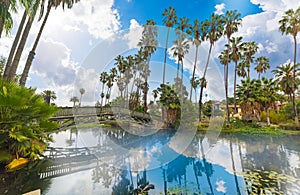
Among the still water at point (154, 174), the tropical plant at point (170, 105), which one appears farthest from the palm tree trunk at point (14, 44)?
the tropical plant at point (170, 105)

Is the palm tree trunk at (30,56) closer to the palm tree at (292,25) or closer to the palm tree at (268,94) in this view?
the palm tree at (268,94)

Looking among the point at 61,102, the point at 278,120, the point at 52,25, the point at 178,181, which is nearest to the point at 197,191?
the point at 178,181

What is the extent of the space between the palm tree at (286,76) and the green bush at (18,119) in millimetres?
20450

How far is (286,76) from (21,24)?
21.6m

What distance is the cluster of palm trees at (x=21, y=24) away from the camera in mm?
5941

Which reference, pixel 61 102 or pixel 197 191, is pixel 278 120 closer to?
pixel 197 191

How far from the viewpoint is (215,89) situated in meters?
6.85

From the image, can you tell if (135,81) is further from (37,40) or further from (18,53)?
(18,53)

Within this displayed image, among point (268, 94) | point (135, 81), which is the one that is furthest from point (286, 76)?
point (135, 81)

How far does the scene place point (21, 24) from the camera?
762 centimetres

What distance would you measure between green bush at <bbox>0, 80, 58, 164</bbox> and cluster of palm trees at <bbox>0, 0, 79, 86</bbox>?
2729 millimetres

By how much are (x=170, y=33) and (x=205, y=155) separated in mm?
5241

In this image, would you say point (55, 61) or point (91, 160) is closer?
point (91, 160)

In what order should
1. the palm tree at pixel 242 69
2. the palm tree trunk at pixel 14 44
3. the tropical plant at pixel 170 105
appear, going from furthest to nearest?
1. the palm tree at pixel 242 69
2. the tropical plant at pixel 170 105
3. the palm tree trunk at pixel 14 44
